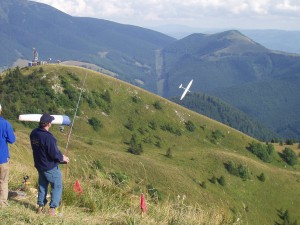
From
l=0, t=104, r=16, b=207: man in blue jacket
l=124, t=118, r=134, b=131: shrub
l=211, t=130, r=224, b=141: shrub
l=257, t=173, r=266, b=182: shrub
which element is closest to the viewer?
l=0, t=104, r=16, b=207: man in blue jacket

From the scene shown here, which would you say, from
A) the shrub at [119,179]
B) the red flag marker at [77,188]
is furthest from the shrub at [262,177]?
the red flag marker at [77,188]

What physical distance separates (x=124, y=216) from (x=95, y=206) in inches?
49.6

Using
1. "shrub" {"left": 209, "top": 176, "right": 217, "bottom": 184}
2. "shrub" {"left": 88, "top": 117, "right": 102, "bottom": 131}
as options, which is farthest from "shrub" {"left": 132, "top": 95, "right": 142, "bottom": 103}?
"shrub" {"left": 209, "top": 176, "right": 217, "bottom": 184}

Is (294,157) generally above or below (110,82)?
below

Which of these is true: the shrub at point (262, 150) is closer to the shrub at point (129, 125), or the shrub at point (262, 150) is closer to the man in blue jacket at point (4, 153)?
the shrub at point (129, 125)

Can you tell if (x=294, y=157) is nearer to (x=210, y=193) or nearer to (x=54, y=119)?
(x=210, y=193)

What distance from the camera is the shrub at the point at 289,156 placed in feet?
365

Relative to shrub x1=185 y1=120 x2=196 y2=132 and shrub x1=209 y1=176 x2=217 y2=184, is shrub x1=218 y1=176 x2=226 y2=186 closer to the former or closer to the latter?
shrub x1=209 y1=176 x2=217 y2=184

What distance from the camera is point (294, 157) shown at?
368 feet

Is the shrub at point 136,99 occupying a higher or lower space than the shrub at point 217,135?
higher

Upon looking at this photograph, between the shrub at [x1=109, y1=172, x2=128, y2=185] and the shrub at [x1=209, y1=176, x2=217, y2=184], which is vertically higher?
the shrub at [x1=109, y1=172, x2=128, y2=185]

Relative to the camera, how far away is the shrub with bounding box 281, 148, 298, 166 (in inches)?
4375

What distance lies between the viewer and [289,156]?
11300cm

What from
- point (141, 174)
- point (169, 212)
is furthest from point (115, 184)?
point (141, 174)
